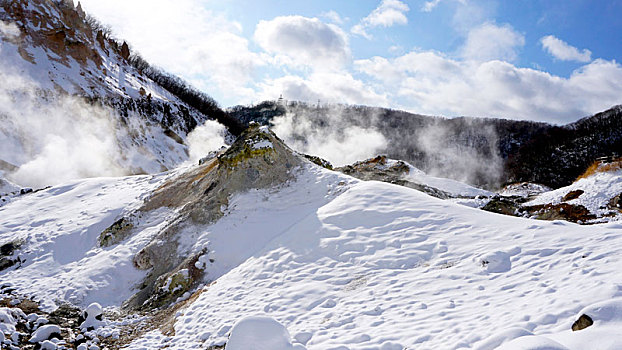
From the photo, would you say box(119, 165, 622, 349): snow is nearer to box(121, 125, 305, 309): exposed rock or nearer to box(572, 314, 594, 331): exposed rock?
box(572, 314, 594, 331): exposed rock

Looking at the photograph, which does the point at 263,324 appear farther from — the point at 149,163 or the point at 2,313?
the point at 149,163

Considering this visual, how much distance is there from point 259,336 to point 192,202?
8.20 m

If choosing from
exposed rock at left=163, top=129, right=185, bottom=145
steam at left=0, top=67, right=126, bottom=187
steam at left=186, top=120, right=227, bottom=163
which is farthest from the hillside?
steam at left=186, top=120, right=227, bottom=163

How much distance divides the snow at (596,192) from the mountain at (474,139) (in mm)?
46503

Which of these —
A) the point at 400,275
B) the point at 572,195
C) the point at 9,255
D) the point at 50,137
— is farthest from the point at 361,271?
the point at 50,137

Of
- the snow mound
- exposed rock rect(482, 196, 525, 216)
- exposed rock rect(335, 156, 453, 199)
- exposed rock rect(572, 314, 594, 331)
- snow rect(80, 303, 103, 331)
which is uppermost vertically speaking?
exposed rock rect(335, 156, 453, 199)

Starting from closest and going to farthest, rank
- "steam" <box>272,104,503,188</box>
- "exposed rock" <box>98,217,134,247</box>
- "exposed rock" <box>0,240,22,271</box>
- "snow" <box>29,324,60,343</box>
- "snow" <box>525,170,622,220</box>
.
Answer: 1. "snow" <box>29,324,60,343</box>
2. "exposed rock" <box>0,240,22,271</box>
3. "exposed rock" <box>98,217,134,247</box>
4. "snow" <box>525,170,622,220</box>
5. "steam" <box>272,104,503,188</box>

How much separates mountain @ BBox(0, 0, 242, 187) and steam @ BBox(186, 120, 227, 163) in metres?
1.14

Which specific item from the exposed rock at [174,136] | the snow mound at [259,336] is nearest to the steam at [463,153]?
the exposed rock at [174,136]

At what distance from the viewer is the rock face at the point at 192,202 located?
8750 millimetres

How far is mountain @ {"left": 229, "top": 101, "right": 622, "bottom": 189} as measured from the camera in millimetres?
62031

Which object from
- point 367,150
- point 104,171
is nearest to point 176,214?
point 104,171

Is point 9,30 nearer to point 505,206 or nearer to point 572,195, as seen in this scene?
point 505,206

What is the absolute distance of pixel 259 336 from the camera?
441 centimetres
